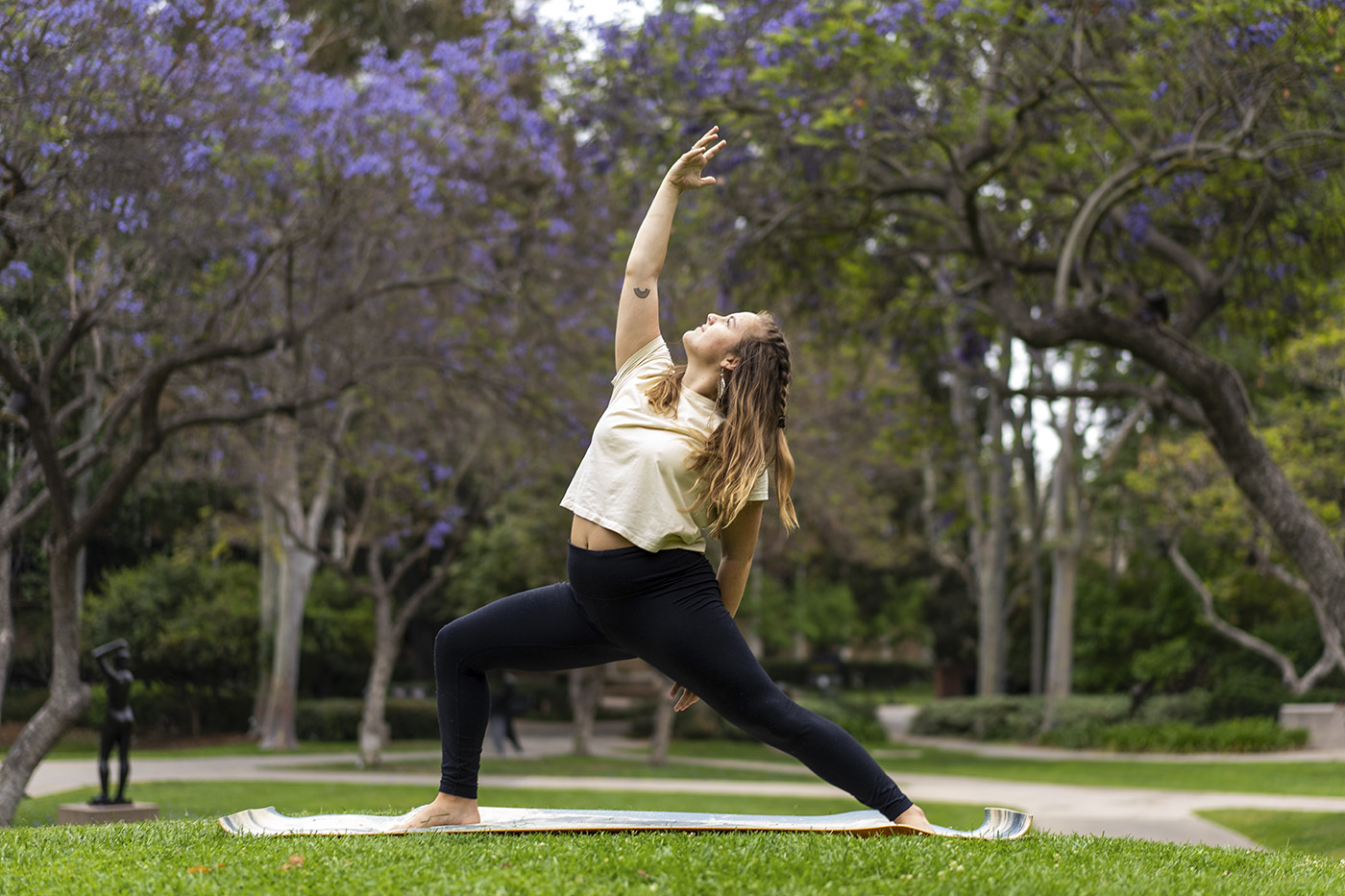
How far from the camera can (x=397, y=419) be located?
47.8 ft

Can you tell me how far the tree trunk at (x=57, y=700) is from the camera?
8414 millimetres

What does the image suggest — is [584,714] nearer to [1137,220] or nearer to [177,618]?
[177,618]

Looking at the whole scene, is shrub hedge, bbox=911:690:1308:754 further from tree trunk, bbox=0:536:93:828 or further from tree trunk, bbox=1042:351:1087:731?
tree trunk, bbox=0:536:93:828

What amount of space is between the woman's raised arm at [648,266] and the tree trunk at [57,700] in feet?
21.6

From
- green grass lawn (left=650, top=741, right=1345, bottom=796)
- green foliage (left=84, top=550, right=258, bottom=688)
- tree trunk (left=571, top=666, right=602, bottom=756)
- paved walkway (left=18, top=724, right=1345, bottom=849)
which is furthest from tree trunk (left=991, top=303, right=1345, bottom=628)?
green foliage (left=84, top=550, right=258, bottom=688)

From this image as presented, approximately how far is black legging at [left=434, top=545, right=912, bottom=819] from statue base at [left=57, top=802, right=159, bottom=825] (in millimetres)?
6889

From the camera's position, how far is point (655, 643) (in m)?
3.71

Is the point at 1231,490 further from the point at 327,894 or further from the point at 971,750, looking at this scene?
the point at 327,894

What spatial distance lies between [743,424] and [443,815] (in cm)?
170

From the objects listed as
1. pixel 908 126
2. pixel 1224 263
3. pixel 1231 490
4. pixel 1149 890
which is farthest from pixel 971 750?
pixel 1149 890

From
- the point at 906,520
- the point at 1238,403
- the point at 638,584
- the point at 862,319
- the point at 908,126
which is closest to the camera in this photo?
the point at 638,584

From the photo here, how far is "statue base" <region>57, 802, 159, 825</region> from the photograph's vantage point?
9461mm

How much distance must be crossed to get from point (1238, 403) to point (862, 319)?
4.58m

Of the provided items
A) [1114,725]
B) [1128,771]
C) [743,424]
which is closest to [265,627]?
[1128,771]
